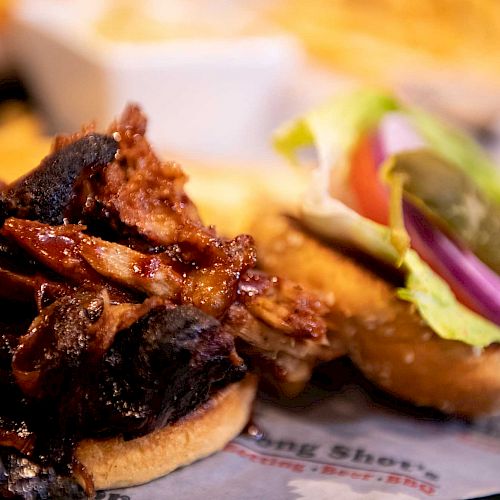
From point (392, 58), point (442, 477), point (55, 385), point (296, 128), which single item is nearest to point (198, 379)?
point (55, 385)

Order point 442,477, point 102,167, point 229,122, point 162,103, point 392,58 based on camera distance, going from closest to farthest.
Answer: point 102,167, point 442,477, point 162,103, point 229,122, point 392,58

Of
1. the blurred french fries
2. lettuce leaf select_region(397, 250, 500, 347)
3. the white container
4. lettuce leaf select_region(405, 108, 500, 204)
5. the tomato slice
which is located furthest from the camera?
the white container

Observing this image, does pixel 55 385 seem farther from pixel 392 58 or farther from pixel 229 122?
pixel 392 58

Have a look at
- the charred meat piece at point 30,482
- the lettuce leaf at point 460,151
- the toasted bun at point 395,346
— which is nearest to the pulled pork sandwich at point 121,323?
the charred meat piece at point 30,482

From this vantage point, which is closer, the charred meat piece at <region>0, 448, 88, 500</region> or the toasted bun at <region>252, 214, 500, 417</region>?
the charred meat piece at <region>0, 448, 88, 500</region>

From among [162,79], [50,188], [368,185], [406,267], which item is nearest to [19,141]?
[162,79]

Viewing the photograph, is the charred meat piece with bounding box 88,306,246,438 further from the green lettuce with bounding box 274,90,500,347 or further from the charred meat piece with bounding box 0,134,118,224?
the green lettuce with bounding box 274,90,500,347

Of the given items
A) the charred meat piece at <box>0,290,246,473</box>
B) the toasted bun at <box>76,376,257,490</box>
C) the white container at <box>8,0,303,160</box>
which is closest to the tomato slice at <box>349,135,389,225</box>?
the toasted bun at <box>76,376,257,490</box>
